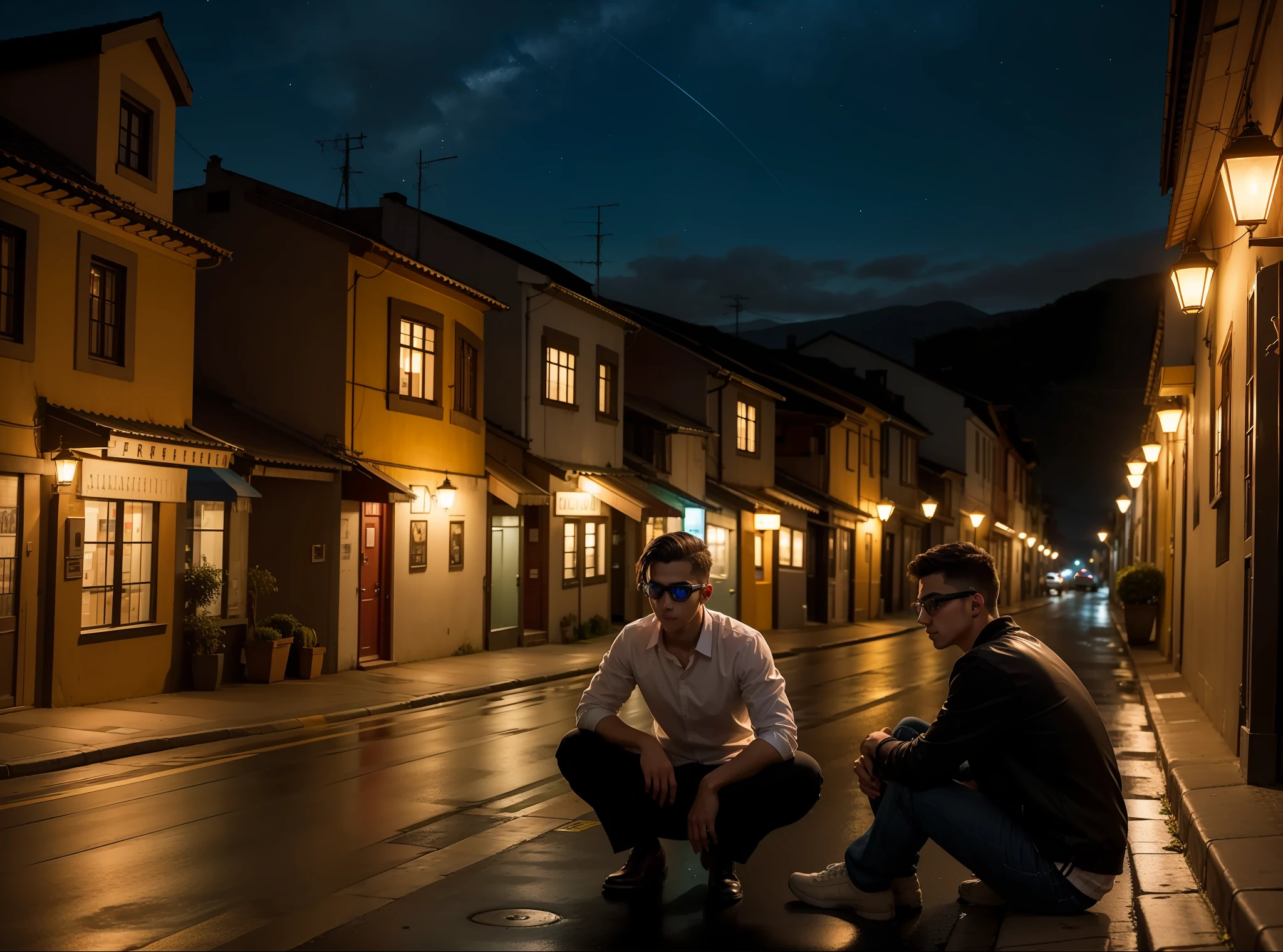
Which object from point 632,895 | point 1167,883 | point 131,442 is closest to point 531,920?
point 632,895

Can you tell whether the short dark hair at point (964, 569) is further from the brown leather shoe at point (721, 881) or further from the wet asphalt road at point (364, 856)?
the brown leather shoe at point (721, 881)

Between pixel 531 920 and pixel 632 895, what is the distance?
532 millimetres

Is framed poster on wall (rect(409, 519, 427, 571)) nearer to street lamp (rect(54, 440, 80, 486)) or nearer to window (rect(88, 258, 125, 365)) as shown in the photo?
window (rect(88, 258, 125, 365))

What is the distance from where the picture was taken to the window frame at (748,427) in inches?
1344

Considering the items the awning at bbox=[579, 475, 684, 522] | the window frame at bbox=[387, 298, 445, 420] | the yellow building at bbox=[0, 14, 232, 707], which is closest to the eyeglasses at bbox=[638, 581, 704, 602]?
the yellow building at bbox=[0, 14, 232, 707]

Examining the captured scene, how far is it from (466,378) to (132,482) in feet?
29.1

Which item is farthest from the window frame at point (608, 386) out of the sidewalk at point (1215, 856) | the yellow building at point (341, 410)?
the sidewalk at point (1215, 856)

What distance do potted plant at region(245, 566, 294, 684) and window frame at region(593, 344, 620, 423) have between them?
11330 mm

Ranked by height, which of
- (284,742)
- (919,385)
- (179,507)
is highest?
(919,385)

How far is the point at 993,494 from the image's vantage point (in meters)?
65.2

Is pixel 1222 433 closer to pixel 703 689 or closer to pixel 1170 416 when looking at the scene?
pixel 1170 416

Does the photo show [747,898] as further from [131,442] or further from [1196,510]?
[1196,510]

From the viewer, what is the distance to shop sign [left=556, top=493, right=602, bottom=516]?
80.5 feet

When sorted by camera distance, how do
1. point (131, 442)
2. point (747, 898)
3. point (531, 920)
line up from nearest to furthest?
point (531, 920), point (747, 898), point (131, 442)
